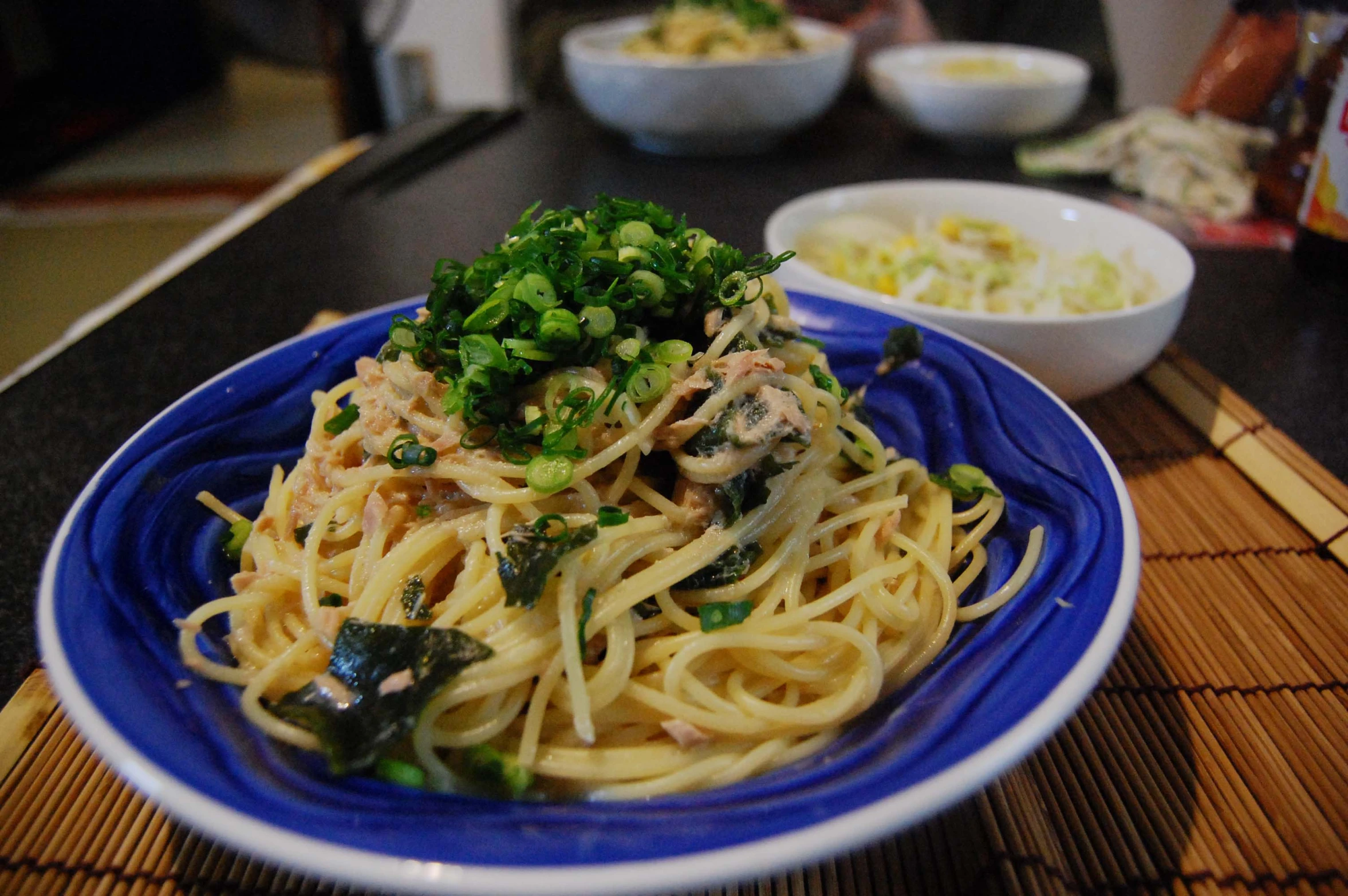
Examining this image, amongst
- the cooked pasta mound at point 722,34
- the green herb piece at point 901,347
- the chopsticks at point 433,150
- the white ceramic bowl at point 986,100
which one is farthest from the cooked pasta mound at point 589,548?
the white ceramic bowl at point 986,100

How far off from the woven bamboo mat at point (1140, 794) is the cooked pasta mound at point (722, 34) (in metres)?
3.81

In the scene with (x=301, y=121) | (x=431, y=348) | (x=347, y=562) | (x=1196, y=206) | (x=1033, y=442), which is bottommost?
(x=301, y=121)

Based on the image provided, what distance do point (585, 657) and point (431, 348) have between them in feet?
2.36

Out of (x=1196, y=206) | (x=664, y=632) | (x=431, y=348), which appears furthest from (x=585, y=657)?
(x=1196, y=206)

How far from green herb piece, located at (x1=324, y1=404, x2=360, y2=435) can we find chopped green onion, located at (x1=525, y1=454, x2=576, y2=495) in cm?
61

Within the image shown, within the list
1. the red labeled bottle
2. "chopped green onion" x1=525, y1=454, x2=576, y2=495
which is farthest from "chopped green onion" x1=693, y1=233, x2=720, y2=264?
the red labeled bottle

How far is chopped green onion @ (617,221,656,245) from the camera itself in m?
1.73

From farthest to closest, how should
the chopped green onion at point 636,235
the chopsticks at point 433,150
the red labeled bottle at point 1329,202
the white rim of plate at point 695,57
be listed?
the chopsticks at point 433,150
the white rim of plate at point 695,57
the red labeled bottle at point 1329,202
the chopped green onion at point 636,235

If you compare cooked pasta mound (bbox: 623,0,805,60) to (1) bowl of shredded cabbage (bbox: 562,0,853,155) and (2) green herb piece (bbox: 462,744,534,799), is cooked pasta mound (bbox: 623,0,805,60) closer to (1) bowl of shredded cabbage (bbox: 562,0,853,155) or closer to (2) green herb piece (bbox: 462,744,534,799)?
(1) bowl of shredded cabbage (bbox: 562,0,853,155)

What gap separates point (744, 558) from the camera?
5.40ft

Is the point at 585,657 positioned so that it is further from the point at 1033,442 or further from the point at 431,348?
the point at 1033,442

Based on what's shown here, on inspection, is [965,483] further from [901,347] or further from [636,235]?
[636,235]

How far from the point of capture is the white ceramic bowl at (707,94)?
431 cm

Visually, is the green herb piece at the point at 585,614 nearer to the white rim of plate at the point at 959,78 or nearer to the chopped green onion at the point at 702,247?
the chopped green onion at the point at 702,247
